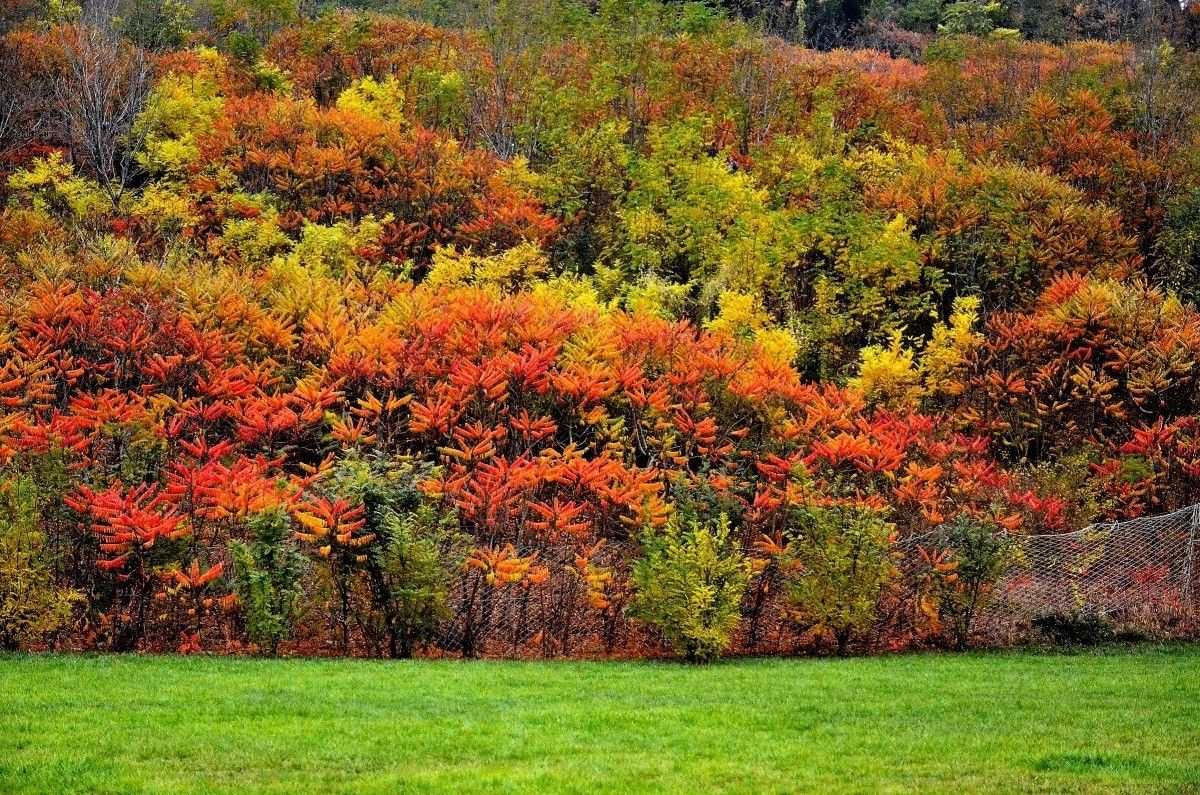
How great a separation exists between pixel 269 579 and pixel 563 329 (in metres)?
11.6

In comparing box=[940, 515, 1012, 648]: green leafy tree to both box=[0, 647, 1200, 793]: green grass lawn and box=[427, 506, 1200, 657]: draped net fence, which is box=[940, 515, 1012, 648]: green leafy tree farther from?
box=[0, 647, 1200, 793]: green grass lawn

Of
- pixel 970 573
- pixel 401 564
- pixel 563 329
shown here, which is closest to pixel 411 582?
pixel 401 564

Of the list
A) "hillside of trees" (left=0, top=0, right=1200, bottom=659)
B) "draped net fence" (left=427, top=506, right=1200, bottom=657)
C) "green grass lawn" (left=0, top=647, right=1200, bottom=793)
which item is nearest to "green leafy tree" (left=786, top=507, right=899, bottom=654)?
"hillside of trees" (left=0, top=0, right=1200, bottom=659)

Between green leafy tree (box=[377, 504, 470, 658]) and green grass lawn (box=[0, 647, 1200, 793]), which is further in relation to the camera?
green leafy tree (box=[377, 504, 470, 658])

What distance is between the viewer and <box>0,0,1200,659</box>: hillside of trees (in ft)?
60.5

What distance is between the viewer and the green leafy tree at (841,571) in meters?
18.9

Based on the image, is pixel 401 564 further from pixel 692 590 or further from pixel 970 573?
pixel 970 573

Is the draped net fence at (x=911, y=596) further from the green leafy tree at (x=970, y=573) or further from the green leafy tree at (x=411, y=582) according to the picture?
the green leafy tree at (x=411, y=582)

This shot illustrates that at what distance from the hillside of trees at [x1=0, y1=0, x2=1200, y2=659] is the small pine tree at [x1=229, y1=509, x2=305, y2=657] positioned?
0.07m

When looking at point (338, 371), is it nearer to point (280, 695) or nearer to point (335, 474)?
point (335, 474)

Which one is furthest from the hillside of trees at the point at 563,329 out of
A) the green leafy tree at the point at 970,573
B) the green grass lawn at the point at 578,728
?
the green grass lawn at the point at 578,728

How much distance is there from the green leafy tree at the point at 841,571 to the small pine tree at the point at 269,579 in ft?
24.0

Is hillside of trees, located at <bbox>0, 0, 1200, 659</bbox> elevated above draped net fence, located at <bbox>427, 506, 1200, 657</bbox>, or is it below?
above

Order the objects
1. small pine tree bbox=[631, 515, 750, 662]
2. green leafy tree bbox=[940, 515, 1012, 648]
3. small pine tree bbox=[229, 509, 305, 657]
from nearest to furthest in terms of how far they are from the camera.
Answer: small pine tree bbox=[229, 509, 305, 657] < small pine tree bbox=[631, 515, 750, 662] < green leafy tree bbox=[940, 515, 1012, 648]
